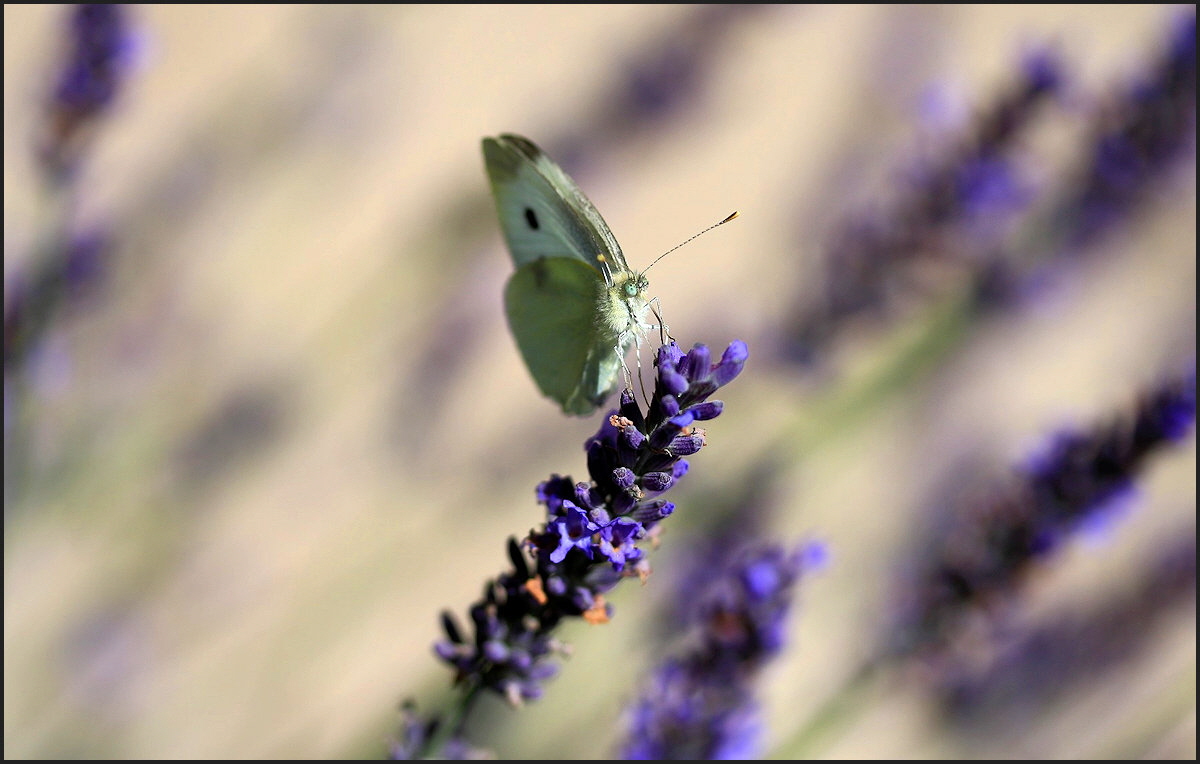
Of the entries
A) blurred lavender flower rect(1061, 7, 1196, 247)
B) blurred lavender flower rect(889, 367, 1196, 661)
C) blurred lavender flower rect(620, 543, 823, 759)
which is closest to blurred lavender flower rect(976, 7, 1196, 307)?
blurred lavender flower rect(1061, 7, 1196, 247)

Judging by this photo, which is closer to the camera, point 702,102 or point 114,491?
point 114,491

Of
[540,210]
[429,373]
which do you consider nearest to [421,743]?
[540,210]

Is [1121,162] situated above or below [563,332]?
above

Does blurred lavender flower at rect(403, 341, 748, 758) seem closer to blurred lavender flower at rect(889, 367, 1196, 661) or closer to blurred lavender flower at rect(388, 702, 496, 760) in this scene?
blurred lavender flower at rect(388, 702, 496, 760)

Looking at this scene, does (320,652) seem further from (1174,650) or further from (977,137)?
(1174,650)

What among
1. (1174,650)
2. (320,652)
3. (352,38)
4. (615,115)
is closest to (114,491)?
(320,652)

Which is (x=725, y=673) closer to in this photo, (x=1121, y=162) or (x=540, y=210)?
(x=540, y=210)
